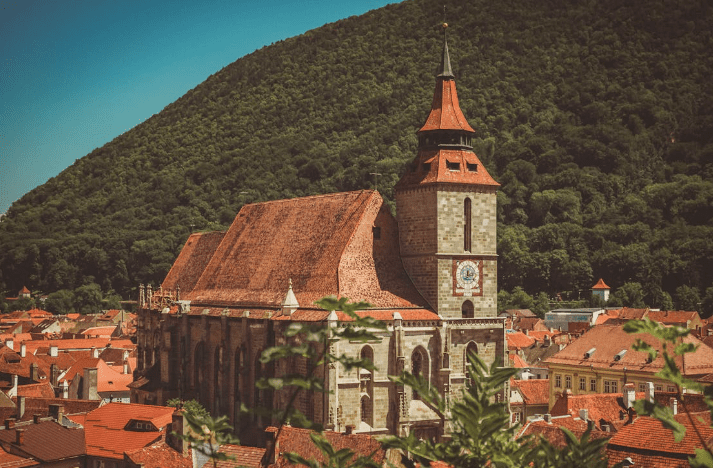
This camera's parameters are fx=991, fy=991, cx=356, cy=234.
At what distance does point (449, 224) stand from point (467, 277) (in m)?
2.86

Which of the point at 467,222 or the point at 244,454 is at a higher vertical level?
the point at 467,222

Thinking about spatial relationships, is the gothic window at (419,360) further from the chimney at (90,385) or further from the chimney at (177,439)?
the chimney at (90,385)

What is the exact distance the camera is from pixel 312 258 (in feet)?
172

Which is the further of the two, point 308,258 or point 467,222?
point 308,258

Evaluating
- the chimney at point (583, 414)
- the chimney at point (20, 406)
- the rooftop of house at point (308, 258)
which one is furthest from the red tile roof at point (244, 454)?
the chimney at point (583, 414)

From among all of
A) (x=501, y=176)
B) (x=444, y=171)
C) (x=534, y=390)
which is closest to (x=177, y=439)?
(x=444, y=171)

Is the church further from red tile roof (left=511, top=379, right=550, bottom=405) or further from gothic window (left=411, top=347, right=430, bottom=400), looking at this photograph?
red tile roof (left=511, top=379, right=550, bottom=405)

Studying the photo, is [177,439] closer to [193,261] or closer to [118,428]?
[118,428]

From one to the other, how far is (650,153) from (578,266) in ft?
Answer: 123

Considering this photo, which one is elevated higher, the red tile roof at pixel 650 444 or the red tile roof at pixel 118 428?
the red tile roof at pixel 650 444

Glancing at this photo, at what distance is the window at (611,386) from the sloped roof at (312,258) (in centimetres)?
2176

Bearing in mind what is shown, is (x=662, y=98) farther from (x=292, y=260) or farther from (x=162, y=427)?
(x=162, y=427)

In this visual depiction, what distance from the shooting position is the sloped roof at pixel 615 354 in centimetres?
6331

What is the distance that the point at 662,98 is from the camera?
179 meters
